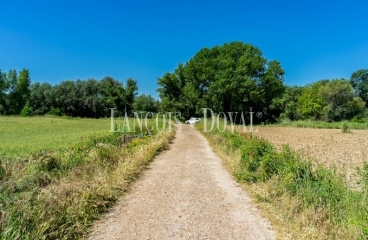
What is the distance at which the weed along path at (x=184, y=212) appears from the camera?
369 cm

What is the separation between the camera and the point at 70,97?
218 ft

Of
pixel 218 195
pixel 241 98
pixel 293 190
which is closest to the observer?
pixel 293 190

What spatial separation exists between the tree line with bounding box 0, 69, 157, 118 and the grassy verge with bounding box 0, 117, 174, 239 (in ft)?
180

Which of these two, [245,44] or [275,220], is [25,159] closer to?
[275,220]

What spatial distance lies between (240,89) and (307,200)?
33951mm

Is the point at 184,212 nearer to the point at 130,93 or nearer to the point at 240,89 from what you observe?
the point at 240,89

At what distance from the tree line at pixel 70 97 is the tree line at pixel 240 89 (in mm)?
14273

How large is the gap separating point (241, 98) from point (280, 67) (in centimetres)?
1003

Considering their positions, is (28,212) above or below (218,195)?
above

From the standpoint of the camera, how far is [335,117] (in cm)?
4878

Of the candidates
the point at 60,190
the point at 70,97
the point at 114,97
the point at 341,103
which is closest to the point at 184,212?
the point at 60,190

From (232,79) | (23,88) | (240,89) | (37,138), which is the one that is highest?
(23,88)

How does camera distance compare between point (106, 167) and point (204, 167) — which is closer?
point (106, 167)

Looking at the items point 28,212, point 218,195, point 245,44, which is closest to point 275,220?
point 218,195
